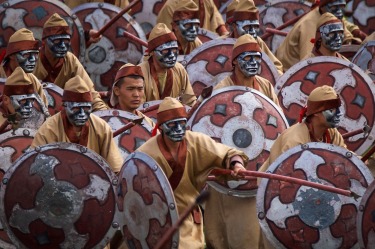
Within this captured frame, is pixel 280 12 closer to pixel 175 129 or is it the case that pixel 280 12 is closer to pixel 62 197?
pixel 175 129

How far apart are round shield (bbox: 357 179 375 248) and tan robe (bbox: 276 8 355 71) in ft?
19.3

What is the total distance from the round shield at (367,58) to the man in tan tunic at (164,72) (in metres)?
1.95

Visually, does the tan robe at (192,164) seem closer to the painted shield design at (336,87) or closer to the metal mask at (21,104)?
the metal mask at (21,104)

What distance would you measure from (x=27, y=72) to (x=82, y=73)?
854mm

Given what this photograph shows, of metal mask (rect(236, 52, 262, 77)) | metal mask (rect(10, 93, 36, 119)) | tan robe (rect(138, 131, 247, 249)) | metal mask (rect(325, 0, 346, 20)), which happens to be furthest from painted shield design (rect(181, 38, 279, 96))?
tan robe (rect(138, 131, 247, 249))

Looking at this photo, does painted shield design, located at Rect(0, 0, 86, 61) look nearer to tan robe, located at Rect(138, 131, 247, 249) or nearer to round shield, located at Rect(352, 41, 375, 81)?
round shield, located at Rect(352, 41, 375, 81)

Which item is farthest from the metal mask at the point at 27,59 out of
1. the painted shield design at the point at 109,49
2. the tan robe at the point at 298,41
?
the tan robe at the point at 298,41

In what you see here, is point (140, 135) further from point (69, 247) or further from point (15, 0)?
point (15, 0)

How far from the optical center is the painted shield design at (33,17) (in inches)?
876

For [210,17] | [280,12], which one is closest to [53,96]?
[210,17]

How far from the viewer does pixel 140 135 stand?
1897 centimetres

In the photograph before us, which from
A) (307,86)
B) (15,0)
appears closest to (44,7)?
(15,0)

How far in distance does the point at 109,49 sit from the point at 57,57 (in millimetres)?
1573

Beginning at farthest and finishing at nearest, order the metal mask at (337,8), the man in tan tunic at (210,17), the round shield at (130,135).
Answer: the man in tan tunic at (210,17)
the metal mask at (337,8)
the round shield at (130,135)
